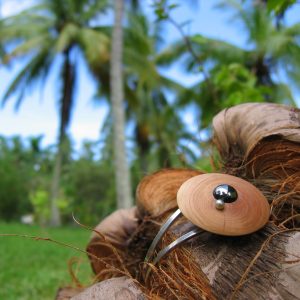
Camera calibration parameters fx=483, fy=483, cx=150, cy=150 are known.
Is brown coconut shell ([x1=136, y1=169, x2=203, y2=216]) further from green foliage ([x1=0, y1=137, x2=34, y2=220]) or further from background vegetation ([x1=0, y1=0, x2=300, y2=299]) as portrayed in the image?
green foliage ([x1=0, y1=137, x2=34, y2=220])

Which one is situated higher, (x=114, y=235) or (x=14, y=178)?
(x=114, y=235)

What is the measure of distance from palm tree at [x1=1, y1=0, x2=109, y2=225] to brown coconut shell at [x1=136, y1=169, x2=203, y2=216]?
13283 millimetres

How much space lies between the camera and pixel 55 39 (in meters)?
15.6

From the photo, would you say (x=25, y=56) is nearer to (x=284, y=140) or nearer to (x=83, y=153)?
(x=83, y=153)

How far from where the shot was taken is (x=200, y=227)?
2.19 ft

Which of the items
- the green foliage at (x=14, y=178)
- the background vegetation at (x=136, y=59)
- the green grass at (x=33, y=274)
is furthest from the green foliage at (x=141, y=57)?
the green grass at (x=33, y=274)

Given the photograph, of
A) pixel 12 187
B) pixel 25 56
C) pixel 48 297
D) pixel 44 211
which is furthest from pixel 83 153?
pixel 48 297

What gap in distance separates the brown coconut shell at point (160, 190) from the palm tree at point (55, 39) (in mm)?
13283

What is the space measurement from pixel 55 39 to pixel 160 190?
608 inches

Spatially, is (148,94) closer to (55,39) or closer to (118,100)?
(55,39)

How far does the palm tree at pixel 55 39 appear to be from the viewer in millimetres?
14586

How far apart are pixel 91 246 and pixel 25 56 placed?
44.8ft

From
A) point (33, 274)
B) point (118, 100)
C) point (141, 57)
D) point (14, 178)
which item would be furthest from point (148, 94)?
point (33, 274)

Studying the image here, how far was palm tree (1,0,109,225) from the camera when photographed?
1459cm
